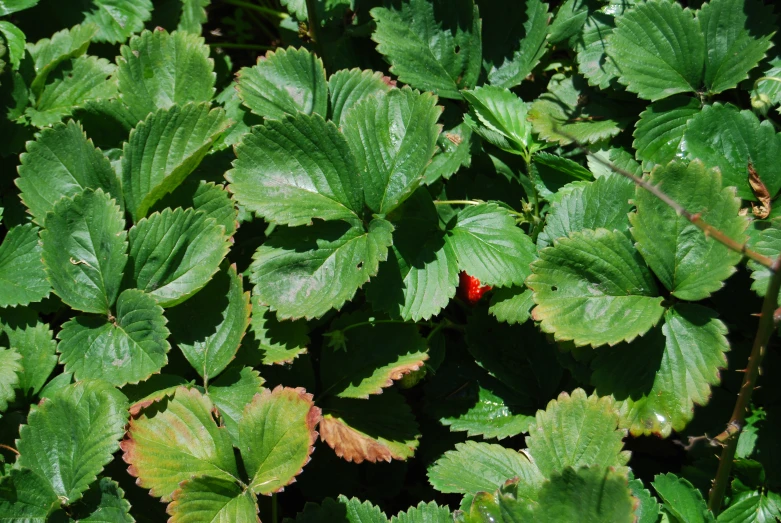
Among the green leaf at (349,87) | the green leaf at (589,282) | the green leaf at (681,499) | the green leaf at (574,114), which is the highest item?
the green leaf at (349,87)

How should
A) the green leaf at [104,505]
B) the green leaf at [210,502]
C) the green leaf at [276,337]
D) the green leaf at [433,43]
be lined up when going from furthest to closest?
the green leaf at [433,43] → the green leaf at [276,337] → the green leaf at [104,505] → the green leaf at [210,502]

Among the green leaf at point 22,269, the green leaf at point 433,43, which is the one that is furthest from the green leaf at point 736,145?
the green leaf at point 22,269

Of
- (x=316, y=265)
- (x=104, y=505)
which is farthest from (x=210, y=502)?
(x=316, y=265)

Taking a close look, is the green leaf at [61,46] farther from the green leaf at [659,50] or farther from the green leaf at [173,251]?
the green leaf at [659,50]

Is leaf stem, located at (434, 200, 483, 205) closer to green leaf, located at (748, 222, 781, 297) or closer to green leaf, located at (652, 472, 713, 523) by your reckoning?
green leaf, located at (748, 222, 781, 297)

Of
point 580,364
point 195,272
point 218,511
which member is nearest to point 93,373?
point 195,272

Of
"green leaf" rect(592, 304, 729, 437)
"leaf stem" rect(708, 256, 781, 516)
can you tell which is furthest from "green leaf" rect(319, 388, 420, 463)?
"leaf stem" rect(708, 256, 781, 516)
